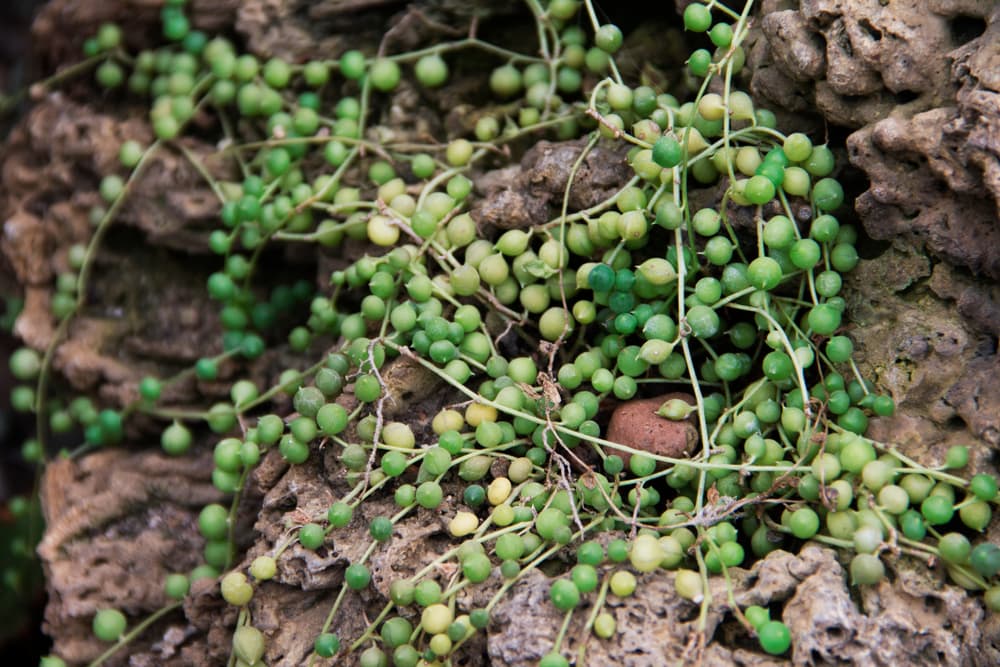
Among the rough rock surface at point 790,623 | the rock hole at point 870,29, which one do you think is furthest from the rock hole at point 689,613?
the rock hole at point 870,29

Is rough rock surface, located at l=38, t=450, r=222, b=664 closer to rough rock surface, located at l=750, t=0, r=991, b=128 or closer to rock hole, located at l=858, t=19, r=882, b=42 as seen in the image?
rough rock surface, located at l=750, t=0, r=991, b=128

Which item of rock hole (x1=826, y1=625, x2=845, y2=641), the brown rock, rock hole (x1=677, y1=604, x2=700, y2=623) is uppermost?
the brown rock

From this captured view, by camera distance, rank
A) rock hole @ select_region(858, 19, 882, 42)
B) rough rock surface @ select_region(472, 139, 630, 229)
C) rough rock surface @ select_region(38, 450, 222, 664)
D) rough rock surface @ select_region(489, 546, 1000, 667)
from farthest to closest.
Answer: rough rock surface @ select_region(38, 450, 222, 664) < rough rock surface @ select_region(472, 139, 630, 229) < rock hole @ select_region(858, 19, 882, 42) < rough rock surface @ select_region(489, 546, 1000, 667)

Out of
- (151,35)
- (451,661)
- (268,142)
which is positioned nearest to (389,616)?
(451,661)

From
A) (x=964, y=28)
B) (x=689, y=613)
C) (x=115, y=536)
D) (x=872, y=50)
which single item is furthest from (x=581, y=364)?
(x=115, y=536)

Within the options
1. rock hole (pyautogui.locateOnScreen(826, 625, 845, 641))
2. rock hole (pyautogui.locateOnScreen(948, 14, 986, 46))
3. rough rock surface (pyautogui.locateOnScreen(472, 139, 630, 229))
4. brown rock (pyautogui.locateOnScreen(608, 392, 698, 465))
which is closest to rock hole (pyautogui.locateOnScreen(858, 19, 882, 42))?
rock hole (pyautogui.locateOnScreen(948, 14, 986, 46))

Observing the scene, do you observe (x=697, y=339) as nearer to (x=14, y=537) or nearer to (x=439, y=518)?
(x=439, y=518)

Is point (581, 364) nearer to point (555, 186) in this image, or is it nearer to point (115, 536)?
point (555, 186)
